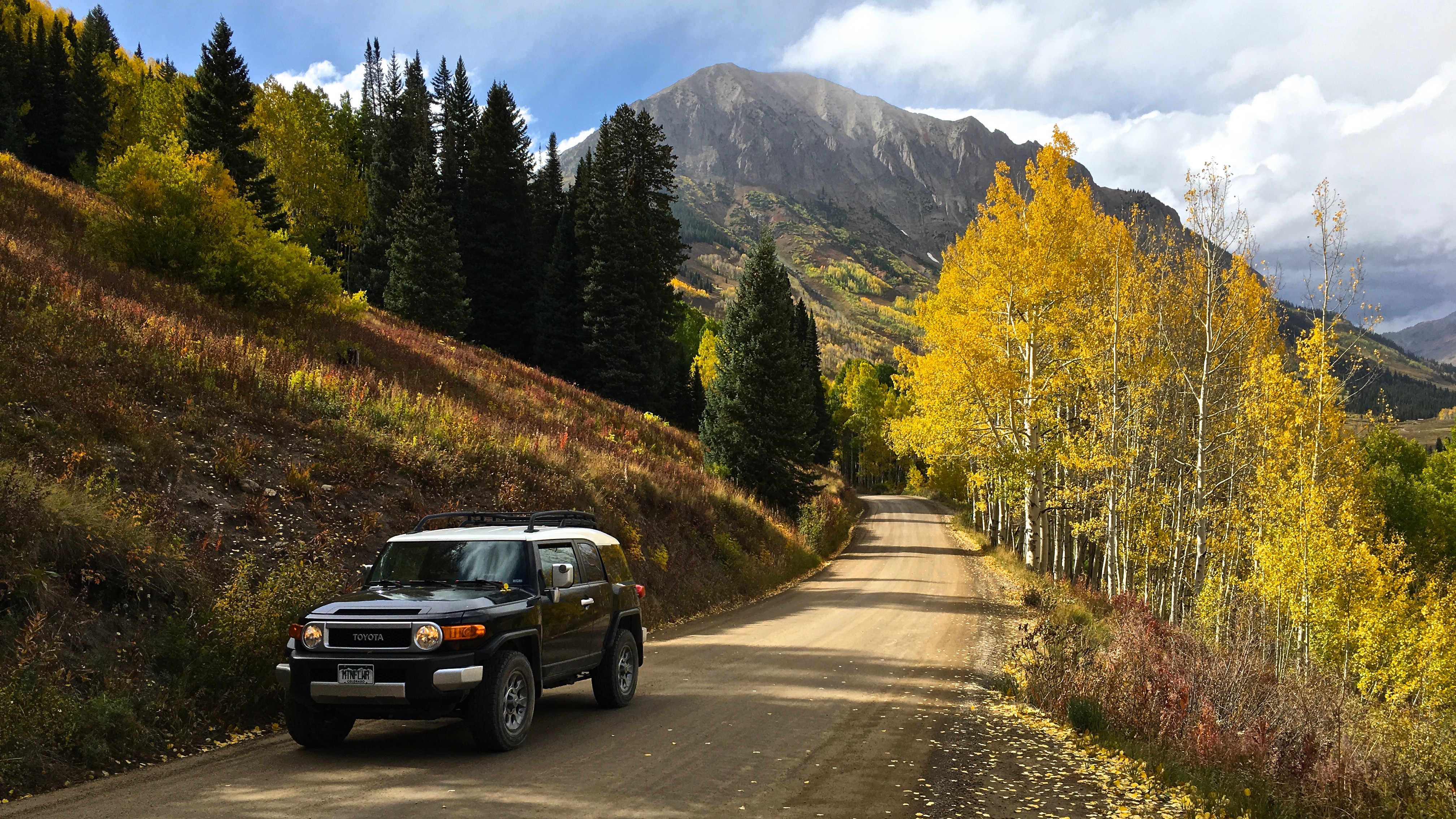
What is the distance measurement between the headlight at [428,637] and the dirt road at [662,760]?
0.92m

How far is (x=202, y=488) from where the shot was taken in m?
10.8

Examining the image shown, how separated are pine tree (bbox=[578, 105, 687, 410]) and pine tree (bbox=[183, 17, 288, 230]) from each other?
15.7m

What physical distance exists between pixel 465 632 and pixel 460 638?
62 millimetres

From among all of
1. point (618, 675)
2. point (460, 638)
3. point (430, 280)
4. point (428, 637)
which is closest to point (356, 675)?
point (428, 637)

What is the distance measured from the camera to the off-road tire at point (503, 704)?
6.62 m

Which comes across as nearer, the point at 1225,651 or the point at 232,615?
the point at 232,615

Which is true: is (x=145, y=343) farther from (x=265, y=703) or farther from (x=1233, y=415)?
(x=1233, y=415)

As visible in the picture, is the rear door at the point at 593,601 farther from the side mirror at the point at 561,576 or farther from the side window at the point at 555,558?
the side mirror at the point at 561,576

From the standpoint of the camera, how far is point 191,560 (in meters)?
8.95

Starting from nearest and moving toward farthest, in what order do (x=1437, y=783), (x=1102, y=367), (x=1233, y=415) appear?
(x=1437, y=783), (x=1102, y=367), (x=1233, y=415)

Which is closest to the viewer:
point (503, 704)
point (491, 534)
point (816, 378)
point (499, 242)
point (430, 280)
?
point (503, 704)

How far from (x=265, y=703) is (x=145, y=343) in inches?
337

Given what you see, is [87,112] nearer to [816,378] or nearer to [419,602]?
[816,378]

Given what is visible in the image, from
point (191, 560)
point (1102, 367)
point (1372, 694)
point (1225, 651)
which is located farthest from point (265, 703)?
point (1372, 694)
